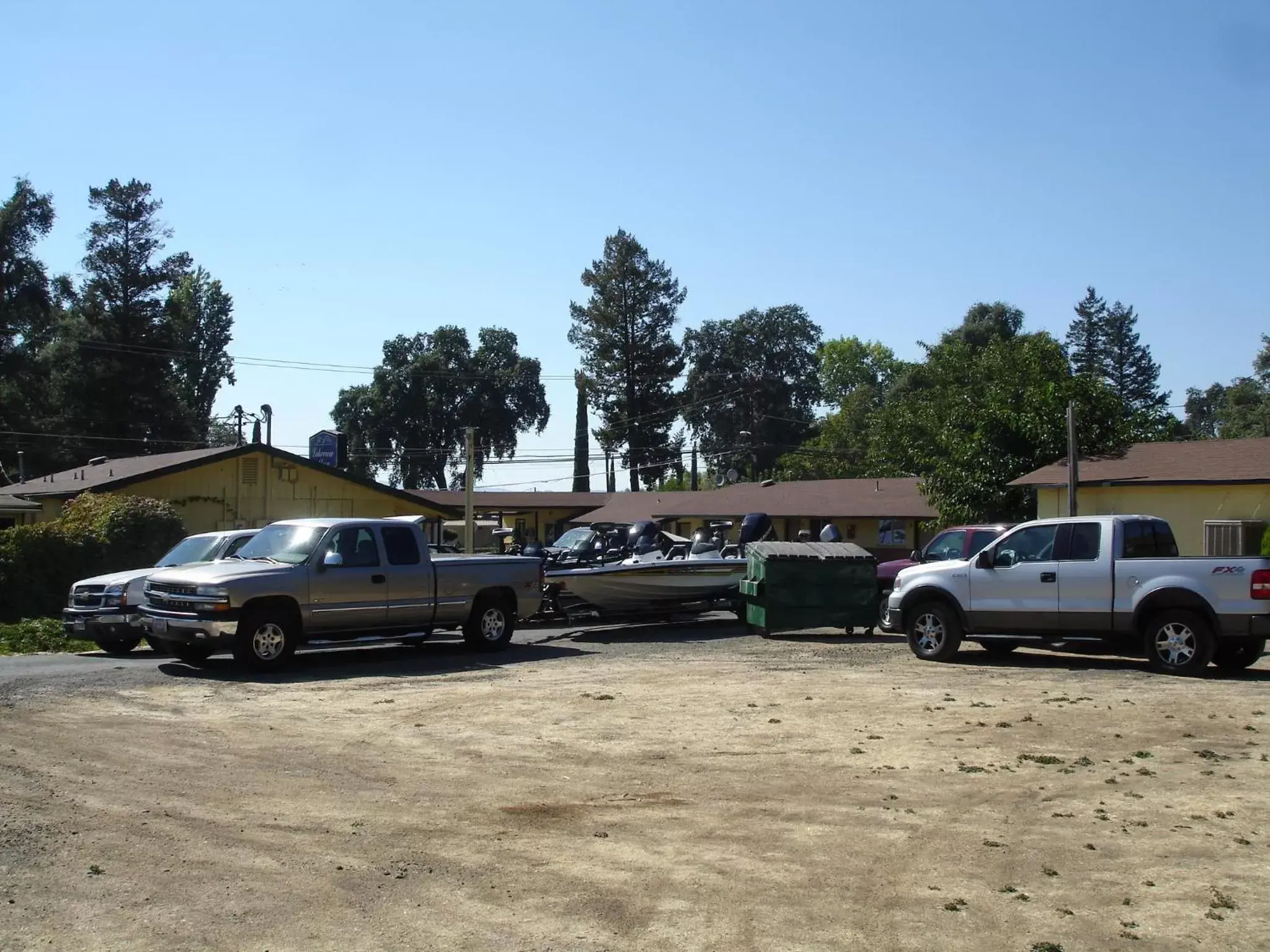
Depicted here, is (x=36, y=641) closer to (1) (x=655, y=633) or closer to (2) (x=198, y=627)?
(2) (x=198, y=627)

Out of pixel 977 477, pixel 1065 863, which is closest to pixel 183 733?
pixel 1065 863

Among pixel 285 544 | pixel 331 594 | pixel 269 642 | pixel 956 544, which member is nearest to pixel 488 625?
pixel 331 594

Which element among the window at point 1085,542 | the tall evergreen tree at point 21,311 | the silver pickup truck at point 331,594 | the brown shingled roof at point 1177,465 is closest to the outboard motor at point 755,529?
the brown shingled roof at point 1177,465

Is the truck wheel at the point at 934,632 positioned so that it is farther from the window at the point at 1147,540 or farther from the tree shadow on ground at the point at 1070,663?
the window at the point at 1147,540

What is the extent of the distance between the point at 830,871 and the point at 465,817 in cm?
244

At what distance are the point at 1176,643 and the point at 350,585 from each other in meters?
10.5

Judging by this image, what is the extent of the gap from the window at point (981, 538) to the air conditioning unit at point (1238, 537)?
27.9 feet

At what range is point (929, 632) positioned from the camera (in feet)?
57.7

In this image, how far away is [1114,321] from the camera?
10731 centimetres

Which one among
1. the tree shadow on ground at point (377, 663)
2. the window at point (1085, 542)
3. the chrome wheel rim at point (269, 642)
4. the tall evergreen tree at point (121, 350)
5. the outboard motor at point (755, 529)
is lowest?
the tree shadow on ground at point (377, 663)

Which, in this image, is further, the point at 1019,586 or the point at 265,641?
the point at 1019,586

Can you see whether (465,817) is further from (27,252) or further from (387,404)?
(387,404)

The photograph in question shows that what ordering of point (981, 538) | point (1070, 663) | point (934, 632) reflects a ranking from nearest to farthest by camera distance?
point (1070, 663), point (934, 632), point (981, 538)

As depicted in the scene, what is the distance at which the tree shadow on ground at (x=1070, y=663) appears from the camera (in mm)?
15609
